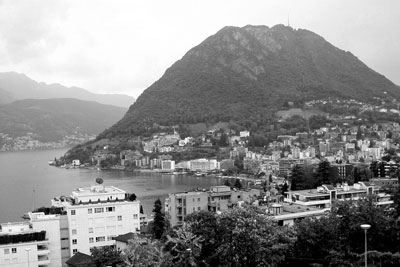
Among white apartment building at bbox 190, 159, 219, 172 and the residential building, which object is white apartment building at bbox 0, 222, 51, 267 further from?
white apartment building at bbox 190, 159, 219, 172

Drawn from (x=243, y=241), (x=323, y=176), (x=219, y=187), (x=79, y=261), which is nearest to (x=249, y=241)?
(x=243, y=241)

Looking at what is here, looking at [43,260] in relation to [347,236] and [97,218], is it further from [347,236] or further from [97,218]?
[347,236]

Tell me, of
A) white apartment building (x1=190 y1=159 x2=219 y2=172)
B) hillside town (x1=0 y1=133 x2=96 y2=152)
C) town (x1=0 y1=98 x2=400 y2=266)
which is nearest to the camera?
town (x1=0 y1=98 x2=400 y2=266)

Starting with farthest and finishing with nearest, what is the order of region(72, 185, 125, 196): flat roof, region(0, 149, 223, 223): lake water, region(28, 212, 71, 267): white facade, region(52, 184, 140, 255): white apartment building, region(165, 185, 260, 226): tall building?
region(0, 149, 223, 223): lake water
region(165, 185, 260, 226): tall building
region(72, 185, 125, 196): flat roof
region(52, 184, 140, 255): white apartment building
region(28, 212, 71, 267): white facade

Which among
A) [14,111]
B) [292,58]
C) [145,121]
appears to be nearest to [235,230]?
[145,121]

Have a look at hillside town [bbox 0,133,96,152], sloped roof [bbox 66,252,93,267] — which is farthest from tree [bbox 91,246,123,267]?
hillside town [bbox 0,133,96,152]

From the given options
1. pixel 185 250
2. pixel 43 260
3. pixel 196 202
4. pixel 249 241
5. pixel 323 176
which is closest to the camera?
pixel 249 241

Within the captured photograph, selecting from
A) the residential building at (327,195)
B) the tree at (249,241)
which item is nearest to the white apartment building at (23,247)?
the tree at (249,241)
